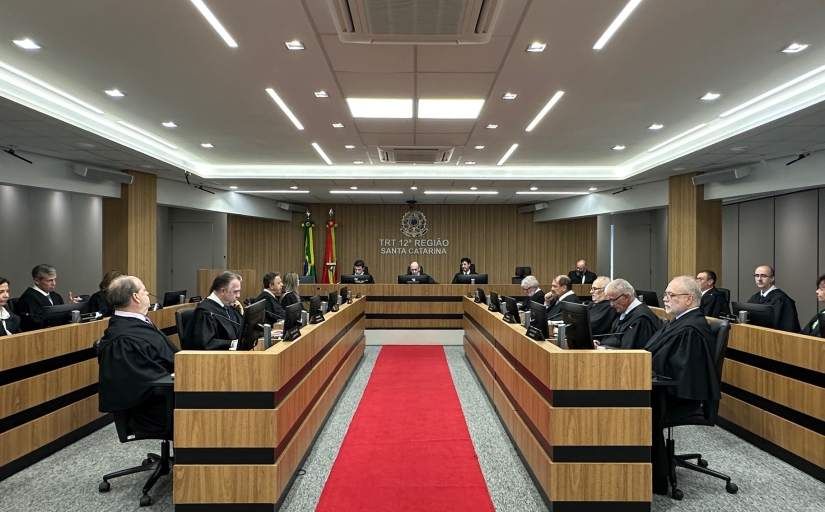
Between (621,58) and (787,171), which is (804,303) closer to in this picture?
(787,171)

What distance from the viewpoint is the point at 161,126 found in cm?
658

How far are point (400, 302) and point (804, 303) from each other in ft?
23.5

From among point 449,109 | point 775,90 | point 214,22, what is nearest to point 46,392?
point 214,22

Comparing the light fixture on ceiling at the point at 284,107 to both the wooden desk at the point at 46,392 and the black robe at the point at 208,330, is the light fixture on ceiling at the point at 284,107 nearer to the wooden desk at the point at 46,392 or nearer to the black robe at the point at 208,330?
the black robe at the point at 208,330

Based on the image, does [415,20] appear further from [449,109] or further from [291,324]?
[449,109]

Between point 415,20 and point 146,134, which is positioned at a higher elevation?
point 146,134

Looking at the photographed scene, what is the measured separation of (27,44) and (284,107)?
2326 mm

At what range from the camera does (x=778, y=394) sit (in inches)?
159

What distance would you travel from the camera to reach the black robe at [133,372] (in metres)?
3.15

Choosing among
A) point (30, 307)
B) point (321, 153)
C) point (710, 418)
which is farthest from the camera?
point (321, 153)

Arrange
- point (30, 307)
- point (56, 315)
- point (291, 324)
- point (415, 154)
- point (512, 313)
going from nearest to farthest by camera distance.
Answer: point (291, 324)
point (56, 315)
point (512, 313)
point (30, 307)
point (415, 154)

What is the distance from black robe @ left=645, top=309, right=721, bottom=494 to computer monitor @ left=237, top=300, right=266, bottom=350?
2672 millimetres

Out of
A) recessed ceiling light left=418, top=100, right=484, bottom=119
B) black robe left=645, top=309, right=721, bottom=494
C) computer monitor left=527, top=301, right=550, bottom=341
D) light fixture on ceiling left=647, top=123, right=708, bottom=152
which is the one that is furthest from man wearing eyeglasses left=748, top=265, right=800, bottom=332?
recessed ceiling light left=418, top=100, right=484, bottom=119

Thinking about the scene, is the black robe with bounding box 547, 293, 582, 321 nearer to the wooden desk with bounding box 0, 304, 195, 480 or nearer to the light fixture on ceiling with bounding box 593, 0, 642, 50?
the light fixture on ceiling with bounding box 593, 0, 642, 50
